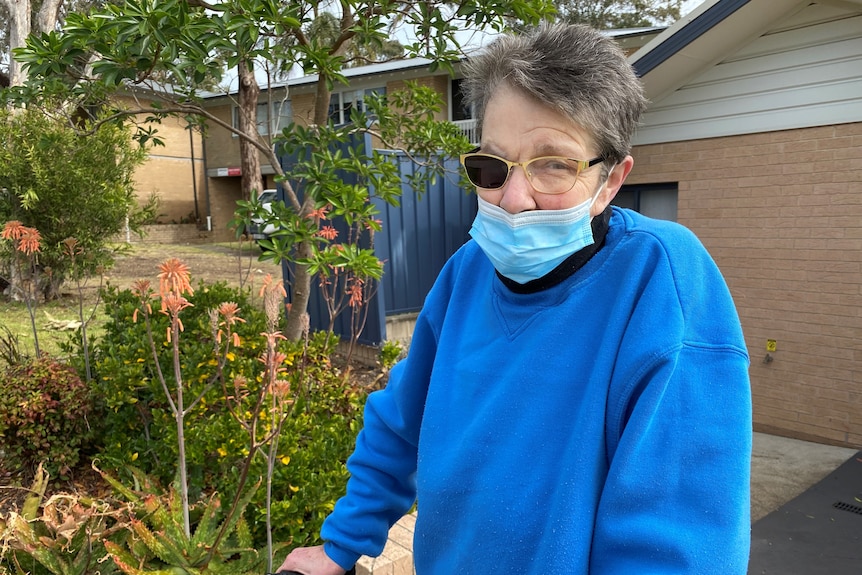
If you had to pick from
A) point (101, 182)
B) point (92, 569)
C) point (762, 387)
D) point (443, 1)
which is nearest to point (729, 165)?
point (762, 387)

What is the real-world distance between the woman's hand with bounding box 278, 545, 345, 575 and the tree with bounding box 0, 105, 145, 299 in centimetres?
885

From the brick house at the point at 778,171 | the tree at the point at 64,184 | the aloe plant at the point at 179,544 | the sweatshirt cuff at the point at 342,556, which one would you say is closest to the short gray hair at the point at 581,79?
the sweatshirt cuff at the point at 342,556

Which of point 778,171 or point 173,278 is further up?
point 778,171

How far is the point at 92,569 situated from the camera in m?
2.67

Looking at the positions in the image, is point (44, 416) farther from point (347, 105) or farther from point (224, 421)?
point (347, 105)

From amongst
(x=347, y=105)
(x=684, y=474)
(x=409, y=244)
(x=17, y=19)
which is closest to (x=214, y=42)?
(x=684, y=474)

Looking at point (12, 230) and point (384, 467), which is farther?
point (12, 230)

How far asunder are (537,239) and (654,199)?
5934mm

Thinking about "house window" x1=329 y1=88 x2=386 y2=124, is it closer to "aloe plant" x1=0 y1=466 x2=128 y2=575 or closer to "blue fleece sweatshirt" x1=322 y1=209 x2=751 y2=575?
"aloe plant" x1=0 y1=466 x2=128 y2=575

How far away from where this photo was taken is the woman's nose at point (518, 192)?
1242 millimetres

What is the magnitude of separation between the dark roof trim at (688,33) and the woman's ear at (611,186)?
4.27 meters

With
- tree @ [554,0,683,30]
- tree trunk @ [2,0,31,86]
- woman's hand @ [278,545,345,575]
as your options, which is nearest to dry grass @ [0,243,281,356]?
woman's hand @ [278,545,345,575]

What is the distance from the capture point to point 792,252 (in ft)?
18.4

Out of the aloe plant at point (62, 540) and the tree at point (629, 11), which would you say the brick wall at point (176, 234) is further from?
the aloe plant at point (62, 540)
